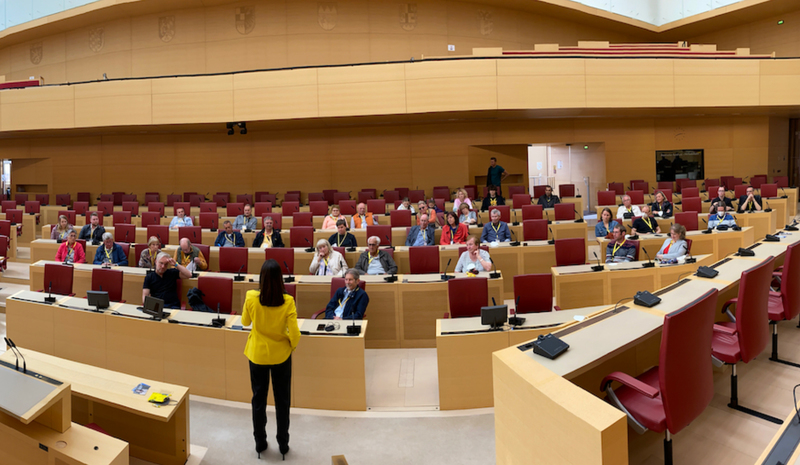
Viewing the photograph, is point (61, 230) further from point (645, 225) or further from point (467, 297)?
point (645, 225)

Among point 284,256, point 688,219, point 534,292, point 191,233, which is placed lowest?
point 534,292

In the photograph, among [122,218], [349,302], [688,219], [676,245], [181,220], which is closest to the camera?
[349,302]

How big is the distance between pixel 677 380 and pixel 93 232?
9415 millimetres

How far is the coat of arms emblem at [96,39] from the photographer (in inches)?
635

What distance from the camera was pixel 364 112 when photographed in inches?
470

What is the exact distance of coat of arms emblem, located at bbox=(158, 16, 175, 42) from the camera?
51.1 ft

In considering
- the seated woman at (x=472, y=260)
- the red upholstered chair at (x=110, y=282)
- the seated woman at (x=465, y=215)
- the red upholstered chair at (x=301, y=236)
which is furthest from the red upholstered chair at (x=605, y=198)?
the red upholstered chair at (x=110, y=282)

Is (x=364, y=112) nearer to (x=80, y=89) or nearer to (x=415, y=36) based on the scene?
(x=415, y=36)

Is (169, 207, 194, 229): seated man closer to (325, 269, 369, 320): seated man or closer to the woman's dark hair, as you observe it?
(325, 269, 369, 320): seated man

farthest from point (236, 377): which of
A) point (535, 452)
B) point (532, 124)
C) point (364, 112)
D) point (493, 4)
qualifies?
point (493, 4)

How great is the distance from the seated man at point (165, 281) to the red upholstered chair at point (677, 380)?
5.04m

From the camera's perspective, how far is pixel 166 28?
15.6m

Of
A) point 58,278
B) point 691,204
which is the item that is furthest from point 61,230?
point 691,204

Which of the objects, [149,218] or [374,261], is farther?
[149,218]
